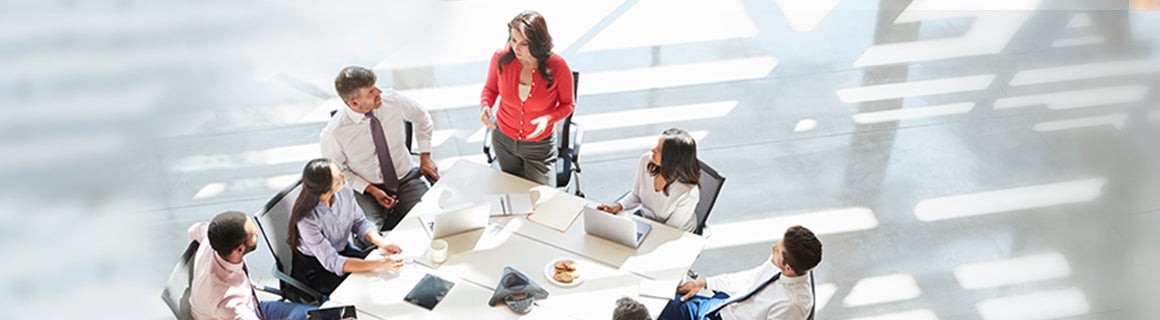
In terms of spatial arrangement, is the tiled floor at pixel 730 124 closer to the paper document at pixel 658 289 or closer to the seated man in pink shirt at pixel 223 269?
the paper document at pixel 658 289

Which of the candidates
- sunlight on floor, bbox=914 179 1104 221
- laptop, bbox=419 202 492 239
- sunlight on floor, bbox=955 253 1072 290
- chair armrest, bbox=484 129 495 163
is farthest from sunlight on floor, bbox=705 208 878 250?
laptop, bbox=419 202 492 239

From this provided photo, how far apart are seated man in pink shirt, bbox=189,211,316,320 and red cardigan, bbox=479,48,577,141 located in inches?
60.9

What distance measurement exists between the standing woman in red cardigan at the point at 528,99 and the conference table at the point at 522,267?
0.46 meters

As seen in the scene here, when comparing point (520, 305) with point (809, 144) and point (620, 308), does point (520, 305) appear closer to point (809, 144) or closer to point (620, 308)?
point (620, 308)

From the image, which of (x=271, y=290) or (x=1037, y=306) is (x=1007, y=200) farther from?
(x=271, y=290)

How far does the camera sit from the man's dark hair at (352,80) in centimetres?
464

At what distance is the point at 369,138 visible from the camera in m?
4.91

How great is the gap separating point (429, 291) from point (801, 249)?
1536 mm

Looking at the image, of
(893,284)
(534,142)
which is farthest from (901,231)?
(534,142)

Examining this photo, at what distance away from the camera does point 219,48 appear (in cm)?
744

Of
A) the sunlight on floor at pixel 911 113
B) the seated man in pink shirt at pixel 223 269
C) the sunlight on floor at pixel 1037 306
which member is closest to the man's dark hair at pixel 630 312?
the seated man in pink shirt at pixel 223 269

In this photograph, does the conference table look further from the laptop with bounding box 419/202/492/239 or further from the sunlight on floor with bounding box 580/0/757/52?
the sunlight on floor with bounding box 580/0/757/52

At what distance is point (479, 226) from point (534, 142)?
0.76 m

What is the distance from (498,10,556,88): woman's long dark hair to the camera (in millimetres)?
4652
